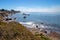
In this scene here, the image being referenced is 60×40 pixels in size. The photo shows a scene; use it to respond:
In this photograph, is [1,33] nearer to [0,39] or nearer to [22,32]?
[0,39]

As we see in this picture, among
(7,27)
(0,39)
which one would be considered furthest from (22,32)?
(0,39)

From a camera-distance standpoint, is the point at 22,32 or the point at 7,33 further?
the point at 22,32

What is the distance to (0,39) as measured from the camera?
11438mm

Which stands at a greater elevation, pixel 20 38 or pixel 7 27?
pixel 7 27

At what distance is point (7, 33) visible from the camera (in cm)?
1180

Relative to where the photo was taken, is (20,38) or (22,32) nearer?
(20,38)

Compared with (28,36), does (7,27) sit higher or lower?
higher

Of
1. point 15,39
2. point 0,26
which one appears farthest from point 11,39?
point 0,26

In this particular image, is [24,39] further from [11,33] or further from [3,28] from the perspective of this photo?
[3,28]

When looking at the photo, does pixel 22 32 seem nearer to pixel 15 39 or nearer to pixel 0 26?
pixel 15 39

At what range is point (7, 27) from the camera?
1255cm

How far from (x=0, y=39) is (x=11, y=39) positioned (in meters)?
0.94

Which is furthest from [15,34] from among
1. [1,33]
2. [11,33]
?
[1,33]

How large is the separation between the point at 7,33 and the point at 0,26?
3.98 ft
